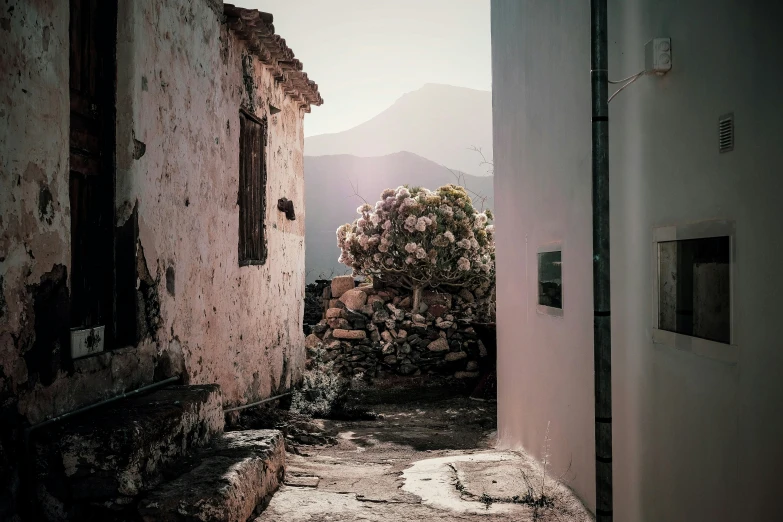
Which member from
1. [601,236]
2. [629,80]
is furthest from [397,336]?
[601,236]

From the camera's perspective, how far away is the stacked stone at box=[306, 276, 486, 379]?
12.7 metres

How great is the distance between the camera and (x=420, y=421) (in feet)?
30.8

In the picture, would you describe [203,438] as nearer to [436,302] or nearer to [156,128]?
[156,128]

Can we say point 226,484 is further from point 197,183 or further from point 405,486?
point 197,183

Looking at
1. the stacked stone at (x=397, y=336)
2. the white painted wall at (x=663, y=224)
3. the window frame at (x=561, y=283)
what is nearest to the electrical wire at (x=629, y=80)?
the white painted wall at (x=663, y=224)

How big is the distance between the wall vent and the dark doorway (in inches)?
128

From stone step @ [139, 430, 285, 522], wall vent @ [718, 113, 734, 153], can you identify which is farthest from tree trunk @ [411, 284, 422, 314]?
wall vent @ [718, 113, 734, 153]

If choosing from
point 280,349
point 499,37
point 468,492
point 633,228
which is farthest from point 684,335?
point 280,349

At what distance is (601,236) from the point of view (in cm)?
296

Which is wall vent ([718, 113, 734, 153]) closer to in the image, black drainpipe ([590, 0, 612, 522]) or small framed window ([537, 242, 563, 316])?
black drainpipe ([590, 0, 612, 522])

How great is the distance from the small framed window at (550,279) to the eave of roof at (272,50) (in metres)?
3.45

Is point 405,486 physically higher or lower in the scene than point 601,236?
lower

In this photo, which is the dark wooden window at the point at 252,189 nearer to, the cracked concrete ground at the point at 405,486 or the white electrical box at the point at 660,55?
the cracked concrete ground at the point at 405,486

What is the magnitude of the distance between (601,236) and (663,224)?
17.8 inches
